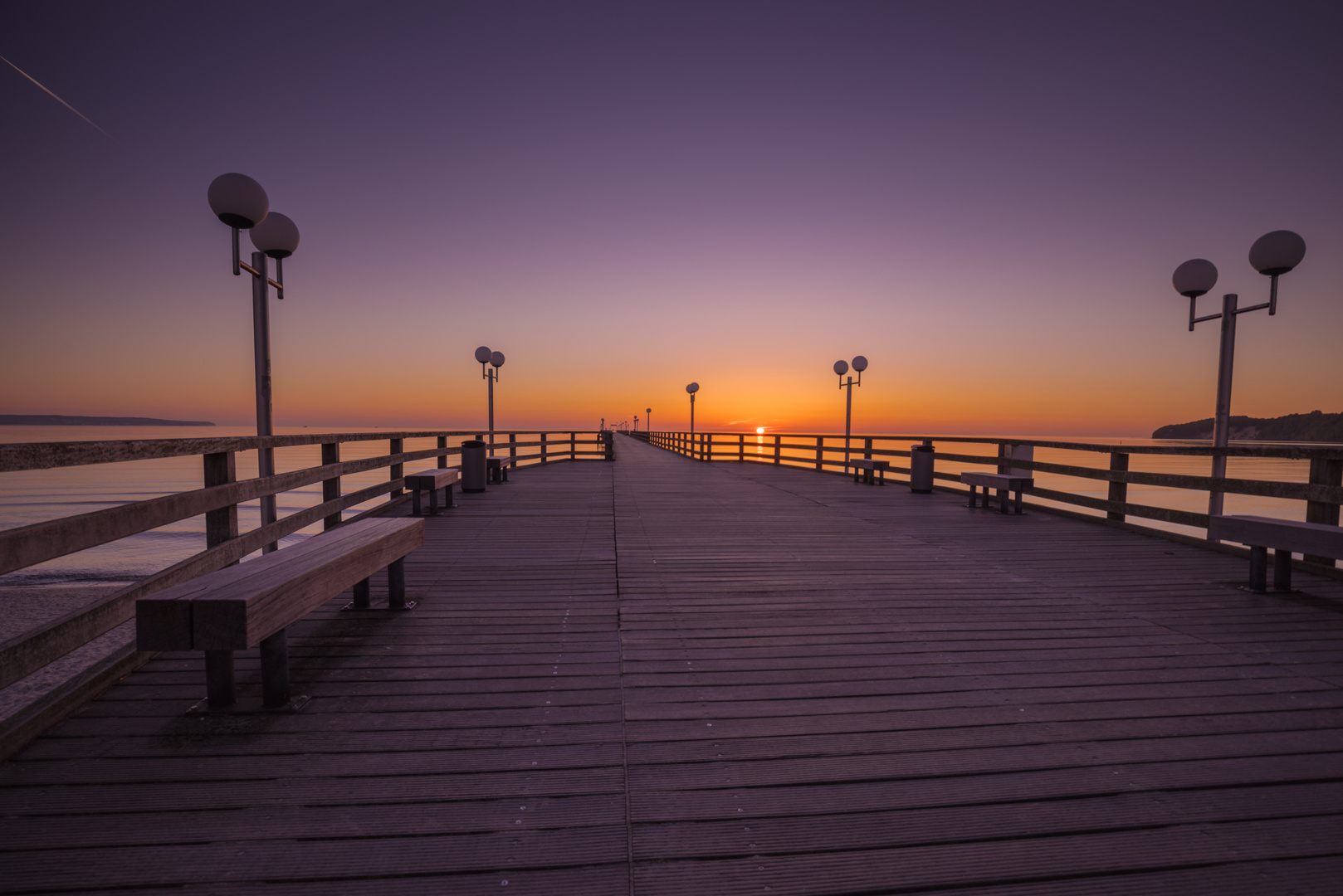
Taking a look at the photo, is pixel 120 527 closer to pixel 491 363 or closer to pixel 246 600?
pixel 246 600

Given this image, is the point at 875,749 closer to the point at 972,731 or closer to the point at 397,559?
the point at 972,731

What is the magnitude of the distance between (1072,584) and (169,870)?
4.83m

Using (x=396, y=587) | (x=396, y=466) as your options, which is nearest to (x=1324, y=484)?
(x=396, y=587)

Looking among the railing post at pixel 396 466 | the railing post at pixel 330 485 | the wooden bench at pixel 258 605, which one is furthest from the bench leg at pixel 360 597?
the railing post at pixel 396 466

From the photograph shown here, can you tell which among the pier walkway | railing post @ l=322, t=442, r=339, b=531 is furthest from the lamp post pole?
the pier walkway

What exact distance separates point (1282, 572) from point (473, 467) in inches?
375

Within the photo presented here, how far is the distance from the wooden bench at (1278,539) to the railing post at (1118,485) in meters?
2.10

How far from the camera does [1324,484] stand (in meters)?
4.04

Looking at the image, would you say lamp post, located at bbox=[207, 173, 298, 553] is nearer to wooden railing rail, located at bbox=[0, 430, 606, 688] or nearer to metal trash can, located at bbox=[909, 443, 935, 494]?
wooden railing rail, located at bbox=[0, 430, 606, 688]

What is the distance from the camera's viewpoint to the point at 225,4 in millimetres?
8273

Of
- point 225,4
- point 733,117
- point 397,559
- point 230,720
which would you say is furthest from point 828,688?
point 733,117

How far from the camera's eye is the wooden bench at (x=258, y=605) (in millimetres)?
1720

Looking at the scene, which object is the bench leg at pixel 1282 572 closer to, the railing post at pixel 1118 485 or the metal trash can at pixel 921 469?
the railing post at pixel 1118 485

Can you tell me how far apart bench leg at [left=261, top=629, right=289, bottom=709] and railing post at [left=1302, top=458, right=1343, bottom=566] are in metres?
6.53
